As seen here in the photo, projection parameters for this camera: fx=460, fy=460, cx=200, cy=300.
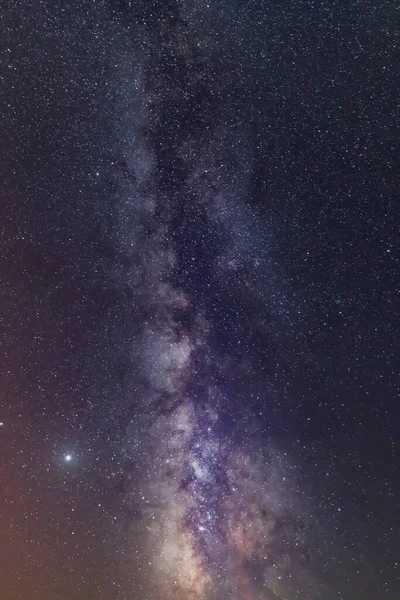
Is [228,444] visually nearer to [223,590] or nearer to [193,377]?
[193,377]

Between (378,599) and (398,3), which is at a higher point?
(398,3)

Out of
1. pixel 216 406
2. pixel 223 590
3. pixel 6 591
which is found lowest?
pixel 6 591

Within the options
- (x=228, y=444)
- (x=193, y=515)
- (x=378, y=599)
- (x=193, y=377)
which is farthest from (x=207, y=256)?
(x=378, y=599)

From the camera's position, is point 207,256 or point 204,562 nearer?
point 207,256

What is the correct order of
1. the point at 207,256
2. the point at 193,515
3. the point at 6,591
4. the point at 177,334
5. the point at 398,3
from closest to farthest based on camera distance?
the point at 398,3 < the point at 207,256 < the point at 177,334 < the point at 193,515 < the point at 6,591

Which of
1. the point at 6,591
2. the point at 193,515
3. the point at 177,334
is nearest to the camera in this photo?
the point at 177,334

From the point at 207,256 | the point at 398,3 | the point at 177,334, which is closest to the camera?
the point at 398,3

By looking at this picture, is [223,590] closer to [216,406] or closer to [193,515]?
[193,515]

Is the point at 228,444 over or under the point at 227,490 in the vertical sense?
over

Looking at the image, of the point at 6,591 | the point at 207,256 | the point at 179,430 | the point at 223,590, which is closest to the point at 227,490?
the point at 179,430
